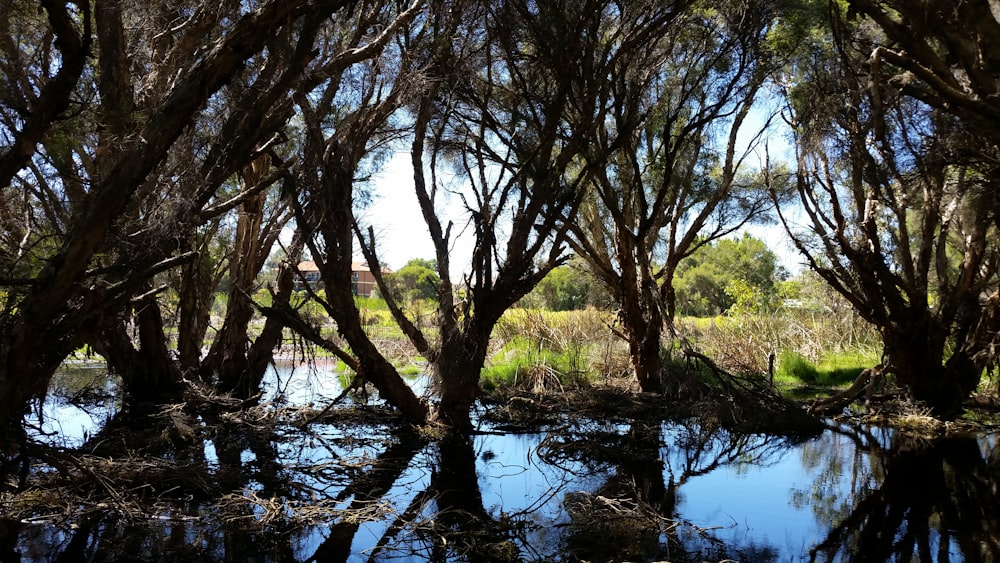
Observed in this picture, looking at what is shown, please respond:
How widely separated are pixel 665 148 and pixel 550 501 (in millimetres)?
6392

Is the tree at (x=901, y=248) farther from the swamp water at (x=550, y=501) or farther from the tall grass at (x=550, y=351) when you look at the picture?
the tall grass at (x=550, y=351)

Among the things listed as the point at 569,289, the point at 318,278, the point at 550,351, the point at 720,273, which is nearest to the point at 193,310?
the point at 318,278

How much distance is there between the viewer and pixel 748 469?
303 inches

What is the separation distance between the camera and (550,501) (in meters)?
6.21

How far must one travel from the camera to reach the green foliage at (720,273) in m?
40.7

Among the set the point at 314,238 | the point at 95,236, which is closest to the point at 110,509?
the point at 95,236

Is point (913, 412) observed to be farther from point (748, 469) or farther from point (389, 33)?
point (389, 33)

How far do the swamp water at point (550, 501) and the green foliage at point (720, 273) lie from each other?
2865 centimetres

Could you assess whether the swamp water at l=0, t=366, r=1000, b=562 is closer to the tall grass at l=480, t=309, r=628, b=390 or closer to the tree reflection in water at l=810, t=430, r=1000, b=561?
the tree reflection in water at l=810, t=430, r=1000, b=561

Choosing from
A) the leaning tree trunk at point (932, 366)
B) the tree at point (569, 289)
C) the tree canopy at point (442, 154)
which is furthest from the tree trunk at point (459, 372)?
the leaning tree trunk at point (932, 366)

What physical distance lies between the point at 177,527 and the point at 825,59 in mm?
9317

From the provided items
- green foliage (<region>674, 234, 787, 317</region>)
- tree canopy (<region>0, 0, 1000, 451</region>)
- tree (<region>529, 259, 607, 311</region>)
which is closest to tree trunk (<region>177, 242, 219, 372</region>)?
tree canopy (<region>0, 0, 1000, 451</region>)

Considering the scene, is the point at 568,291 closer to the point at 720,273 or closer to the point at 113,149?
the point at 720,273

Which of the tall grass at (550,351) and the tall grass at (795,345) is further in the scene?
the tall grass at (795,345)
